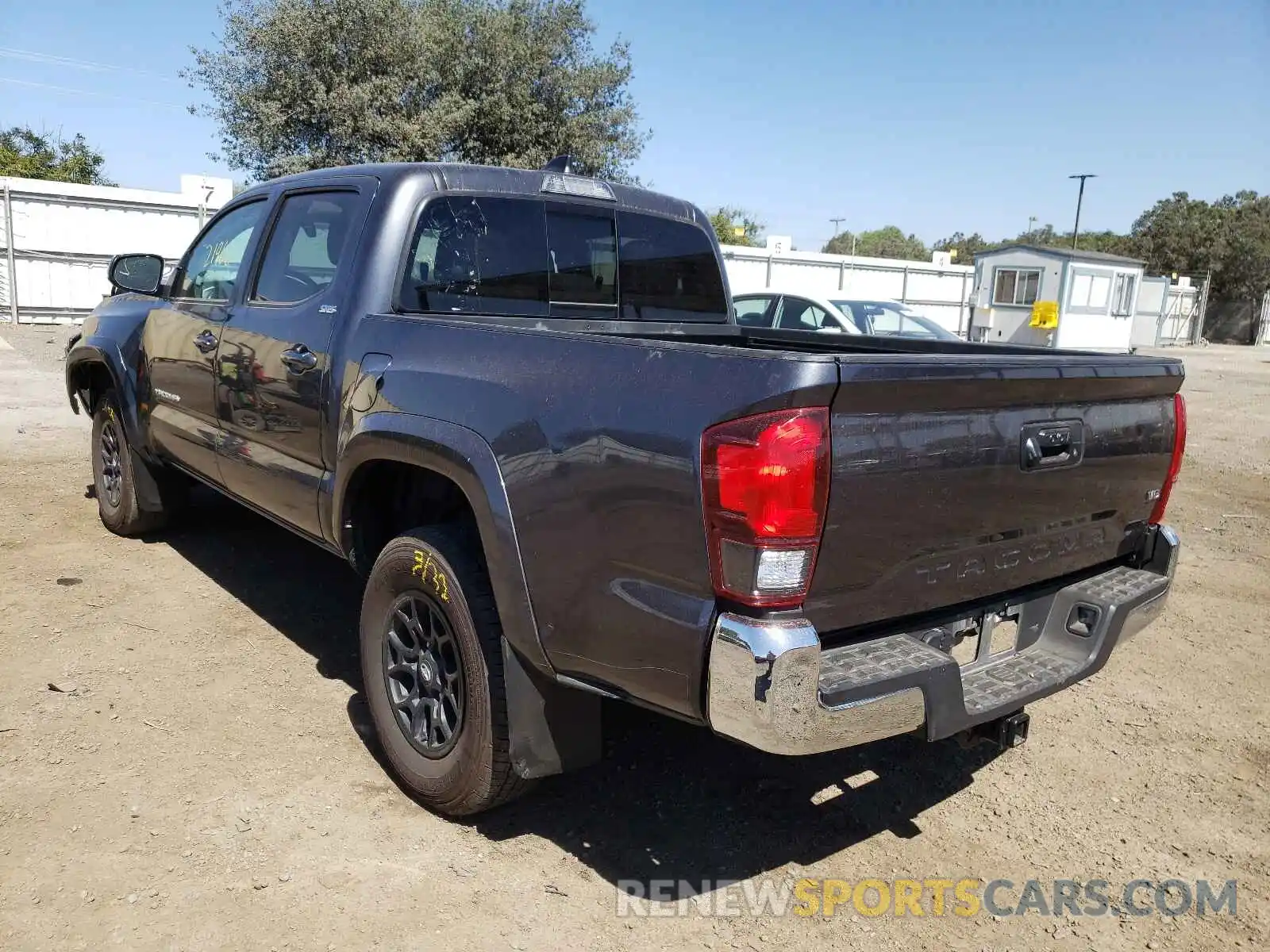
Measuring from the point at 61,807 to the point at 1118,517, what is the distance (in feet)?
11.3

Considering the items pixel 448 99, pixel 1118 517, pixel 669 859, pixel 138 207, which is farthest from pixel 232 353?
pixel 448 99

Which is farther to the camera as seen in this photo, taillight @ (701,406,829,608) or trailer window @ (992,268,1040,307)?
trailer window @ (992,268,1040,307)

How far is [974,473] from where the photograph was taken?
2.46 m

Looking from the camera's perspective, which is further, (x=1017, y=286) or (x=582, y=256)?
(x=1017, y=286)

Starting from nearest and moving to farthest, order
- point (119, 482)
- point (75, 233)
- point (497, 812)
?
point (497, 812), point (119, 482), point (75, 233)

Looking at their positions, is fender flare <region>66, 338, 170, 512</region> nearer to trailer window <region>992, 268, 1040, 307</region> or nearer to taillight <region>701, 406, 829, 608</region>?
taillight <region>701, 406, 829, 608</region>

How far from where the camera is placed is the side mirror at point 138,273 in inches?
194

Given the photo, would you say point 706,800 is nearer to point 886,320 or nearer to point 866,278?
point 886,320

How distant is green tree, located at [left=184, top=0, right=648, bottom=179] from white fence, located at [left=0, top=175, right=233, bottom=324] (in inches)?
109

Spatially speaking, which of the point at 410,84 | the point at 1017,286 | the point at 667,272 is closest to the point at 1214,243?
the point at 1017,286

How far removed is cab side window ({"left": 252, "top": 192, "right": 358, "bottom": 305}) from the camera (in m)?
3.63

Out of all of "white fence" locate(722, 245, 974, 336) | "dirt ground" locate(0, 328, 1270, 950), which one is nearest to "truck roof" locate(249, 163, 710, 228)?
"dirt ground" locate(0, 328, 1270, 950)

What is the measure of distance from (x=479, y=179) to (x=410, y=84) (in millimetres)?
18584

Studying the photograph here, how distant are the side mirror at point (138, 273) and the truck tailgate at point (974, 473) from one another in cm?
414
